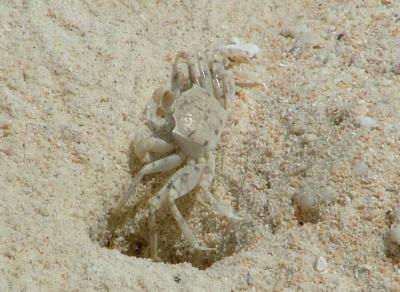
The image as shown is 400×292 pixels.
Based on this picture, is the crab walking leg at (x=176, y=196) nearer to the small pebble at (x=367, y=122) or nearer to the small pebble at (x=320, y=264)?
the small pebble at (x=320, y=264)

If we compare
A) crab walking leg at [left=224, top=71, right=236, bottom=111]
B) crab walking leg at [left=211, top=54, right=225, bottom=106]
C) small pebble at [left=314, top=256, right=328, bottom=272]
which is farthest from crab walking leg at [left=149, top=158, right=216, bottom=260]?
small pebble at [left=314, top=256, right=328, bottom=272]

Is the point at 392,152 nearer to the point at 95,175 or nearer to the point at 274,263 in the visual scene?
the point at 274,263

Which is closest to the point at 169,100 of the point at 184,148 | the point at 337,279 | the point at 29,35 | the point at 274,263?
the point at 184,148

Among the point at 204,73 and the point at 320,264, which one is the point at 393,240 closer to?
the point at 320,264

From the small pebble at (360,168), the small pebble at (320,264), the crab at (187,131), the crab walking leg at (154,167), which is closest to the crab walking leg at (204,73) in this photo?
the crab at (187,131)

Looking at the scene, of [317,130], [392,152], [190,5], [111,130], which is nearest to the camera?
[392,152]

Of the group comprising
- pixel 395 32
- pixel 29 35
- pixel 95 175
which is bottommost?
pixel 95 175
